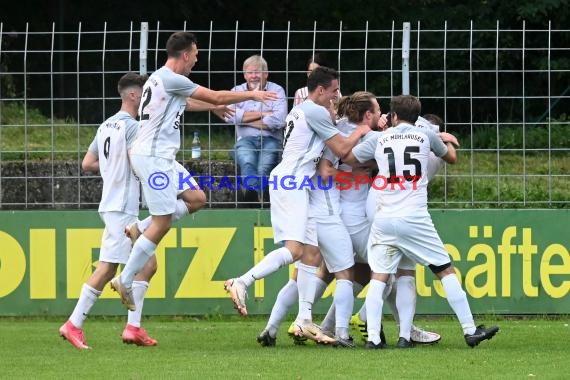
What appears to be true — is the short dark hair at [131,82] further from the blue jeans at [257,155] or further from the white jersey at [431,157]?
the blue jeans at [257,155]

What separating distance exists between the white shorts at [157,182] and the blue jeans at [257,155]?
9.34 ft

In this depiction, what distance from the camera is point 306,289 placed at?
35.2 feet

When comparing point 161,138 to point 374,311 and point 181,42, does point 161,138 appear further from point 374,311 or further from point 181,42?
point 374,311

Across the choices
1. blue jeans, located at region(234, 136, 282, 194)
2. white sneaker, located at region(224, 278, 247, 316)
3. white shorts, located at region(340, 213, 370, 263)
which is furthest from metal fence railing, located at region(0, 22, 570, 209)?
white sneaker, located at region(224, 278, 247, 316)

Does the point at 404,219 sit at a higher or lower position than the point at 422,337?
higher

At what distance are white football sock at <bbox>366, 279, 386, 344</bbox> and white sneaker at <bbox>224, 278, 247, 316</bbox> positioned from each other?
961 millimetres

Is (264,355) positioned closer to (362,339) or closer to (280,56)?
(362,339)

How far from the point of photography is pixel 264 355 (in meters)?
10.0

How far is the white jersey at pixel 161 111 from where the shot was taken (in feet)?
34.5

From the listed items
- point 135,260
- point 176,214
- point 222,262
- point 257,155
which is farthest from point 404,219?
point 222,262

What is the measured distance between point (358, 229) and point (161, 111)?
5.97ft

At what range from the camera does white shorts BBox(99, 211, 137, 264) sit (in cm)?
1097

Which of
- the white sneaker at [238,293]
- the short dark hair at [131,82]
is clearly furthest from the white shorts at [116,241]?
the white sneaker at [238,293]

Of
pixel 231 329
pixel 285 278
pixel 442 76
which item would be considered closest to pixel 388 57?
pixel 442 76
